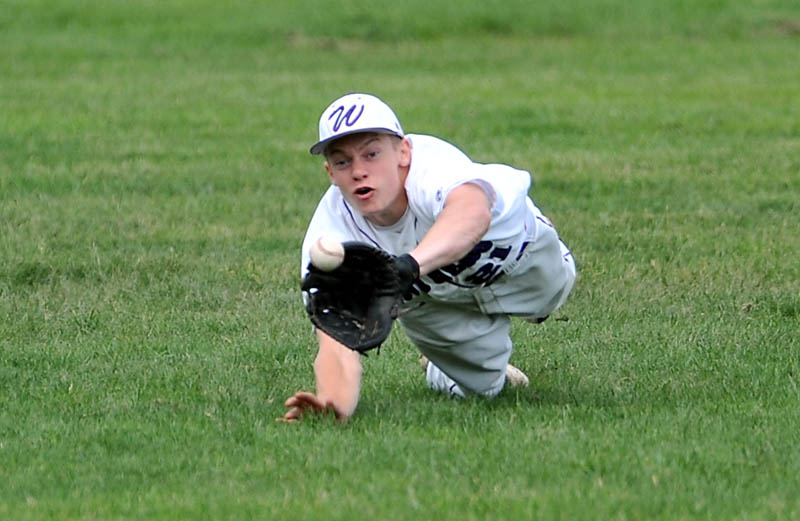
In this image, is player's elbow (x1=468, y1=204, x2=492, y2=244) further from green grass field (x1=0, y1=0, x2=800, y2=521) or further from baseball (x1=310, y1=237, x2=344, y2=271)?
green grass field (x1=0, y1=0, x2=800, y2=521)

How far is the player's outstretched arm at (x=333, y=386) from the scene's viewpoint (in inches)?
219

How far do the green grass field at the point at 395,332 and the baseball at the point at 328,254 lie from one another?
0.63 metres

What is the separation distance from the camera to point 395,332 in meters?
7.69

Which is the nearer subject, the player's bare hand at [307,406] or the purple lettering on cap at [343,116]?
the purple lettering on cap at [343,116]

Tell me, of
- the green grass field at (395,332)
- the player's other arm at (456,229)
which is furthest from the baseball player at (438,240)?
the green grass field at (395,332)

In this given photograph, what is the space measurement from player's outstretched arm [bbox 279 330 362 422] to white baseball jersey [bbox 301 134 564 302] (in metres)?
0.36

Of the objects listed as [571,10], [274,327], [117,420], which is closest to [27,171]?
[274,327]

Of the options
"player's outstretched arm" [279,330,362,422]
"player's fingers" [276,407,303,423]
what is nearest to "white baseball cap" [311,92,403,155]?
"player's outstretched arm" [279,330,362,422]

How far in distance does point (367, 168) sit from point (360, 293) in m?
Result: 0.44

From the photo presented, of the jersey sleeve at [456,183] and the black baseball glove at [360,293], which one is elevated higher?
the jersey sleeve at [456,183]

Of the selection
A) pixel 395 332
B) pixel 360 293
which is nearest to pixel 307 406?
pixel 360 293

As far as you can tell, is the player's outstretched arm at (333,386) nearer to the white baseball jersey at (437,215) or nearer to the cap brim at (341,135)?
the white baseball jersey at (437,215)

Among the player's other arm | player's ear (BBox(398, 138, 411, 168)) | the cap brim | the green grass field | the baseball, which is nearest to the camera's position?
the green grass field

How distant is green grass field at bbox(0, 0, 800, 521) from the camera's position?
4797 mm
